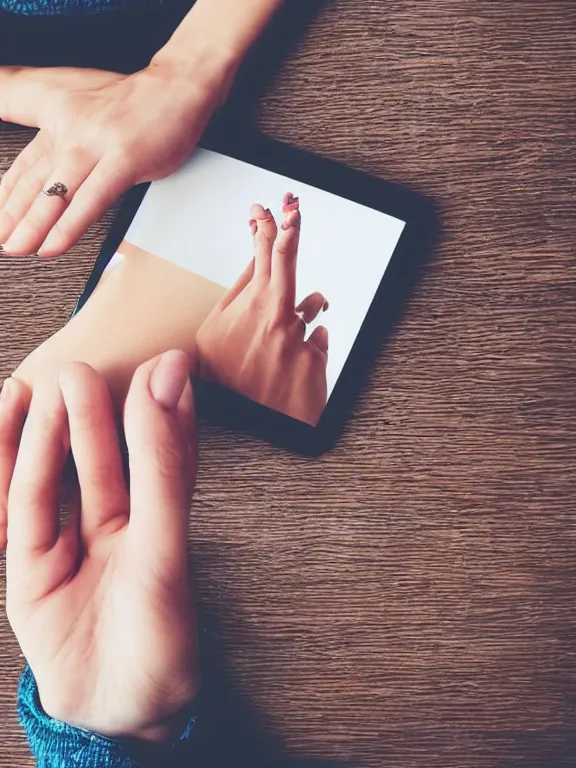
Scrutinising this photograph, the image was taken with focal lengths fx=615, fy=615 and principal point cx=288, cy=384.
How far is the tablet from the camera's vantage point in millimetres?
451

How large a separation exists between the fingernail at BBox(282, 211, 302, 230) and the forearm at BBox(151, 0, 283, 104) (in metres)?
0.12

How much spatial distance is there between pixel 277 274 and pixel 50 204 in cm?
19

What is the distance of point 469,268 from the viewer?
46 centimetres

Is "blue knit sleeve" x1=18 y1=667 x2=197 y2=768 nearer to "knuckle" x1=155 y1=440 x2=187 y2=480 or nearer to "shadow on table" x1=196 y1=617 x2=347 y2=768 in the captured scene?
"shadow on table" x1=196 y1=617 x2=347 y2=768

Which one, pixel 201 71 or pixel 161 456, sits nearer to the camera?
pixel 161 456

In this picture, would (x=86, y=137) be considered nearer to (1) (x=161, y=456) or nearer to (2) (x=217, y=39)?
(2) (x=217, y=39)

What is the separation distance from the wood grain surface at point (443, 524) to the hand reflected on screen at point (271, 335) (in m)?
0.04

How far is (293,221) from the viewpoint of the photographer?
1.54 feet

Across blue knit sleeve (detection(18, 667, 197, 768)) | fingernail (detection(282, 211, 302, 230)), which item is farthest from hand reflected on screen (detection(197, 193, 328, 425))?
blue knit sleeve (detection(18, 667, 197, 768))

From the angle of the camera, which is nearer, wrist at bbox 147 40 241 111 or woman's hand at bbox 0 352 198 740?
woman's hand at bbox 0 352 198 740

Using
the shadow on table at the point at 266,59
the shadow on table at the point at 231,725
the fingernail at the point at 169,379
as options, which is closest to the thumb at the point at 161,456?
the fingernail at the point at 169,379

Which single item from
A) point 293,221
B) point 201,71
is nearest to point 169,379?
point 293,221

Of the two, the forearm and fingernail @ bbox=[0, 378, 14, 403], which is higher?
the forearm

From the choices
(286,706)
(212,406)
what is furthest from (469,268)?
(286,706)
